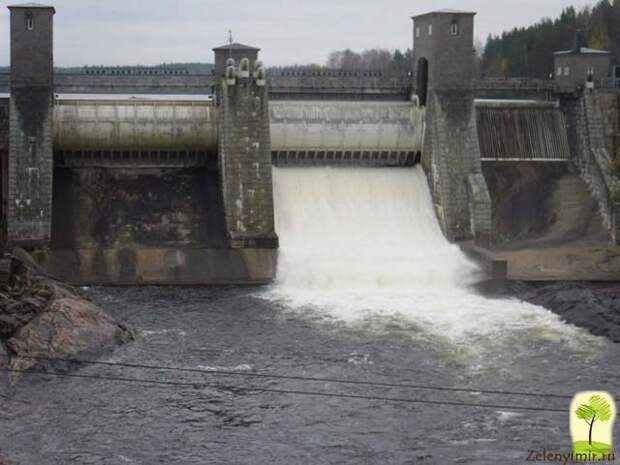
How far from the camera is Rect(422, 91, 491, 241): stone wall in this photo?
44.3m

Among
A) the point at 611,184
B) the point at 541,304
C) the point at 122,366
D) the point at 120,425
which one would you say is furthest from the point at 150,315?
the point at 611,184

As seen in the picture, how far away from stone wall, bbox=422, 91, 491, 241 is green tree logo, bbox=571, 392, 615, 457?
1742 centimetres

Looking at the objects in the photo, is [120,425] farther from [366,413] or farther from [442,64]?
[442,64]

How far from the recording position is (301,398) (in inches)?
1083

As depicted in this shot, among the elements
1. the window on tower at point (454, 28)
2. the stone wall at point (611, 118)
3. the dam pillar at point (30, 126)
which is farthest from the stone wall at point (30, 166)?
the stone wall at point (611, 118)

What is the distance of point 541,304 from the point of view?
124 ft

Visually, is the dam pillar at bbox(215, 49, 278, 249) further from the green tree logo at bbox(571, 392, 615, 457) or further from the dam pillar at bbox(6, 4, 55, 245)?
the green tree logo at bbox(571, 392, 615, 457)

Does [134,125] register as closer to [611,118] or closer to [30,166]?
[30,166]

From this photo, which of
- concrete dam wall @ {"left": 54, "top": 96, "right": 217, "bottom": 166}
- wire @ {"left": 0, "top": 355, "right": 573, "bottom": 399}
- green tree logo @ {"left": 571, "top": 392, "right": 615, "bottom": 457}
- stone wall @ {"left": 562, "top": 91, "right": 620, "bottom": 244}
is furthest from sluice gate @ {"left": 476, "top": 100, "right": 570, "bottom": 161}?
green tree logo @ {"left": 571, "top": 392, "right": 615, "bottom": 457}

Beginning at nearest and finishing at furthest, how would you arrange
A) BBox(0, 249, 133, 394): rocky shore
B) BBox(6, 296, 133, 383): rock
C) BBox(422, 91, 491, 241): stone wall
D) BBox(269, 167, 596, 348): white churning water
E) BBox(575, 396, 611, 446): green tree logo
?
1. BBox(575, 396, 611, 446): green tree logo
2. BBox(0, 249, 133, 394): rocky shore
3. BBox(6, 296, 133, 383): rock
4. BBox(269, 167, 596, 348): white churning water
5. BBox(422, 91, 491, 241): stone wall

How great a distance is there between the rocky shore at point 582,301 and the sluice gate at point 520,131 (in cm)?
973

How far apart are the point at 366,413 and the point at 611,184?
894 inches

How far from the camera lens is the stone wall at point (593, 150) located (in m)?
45.1

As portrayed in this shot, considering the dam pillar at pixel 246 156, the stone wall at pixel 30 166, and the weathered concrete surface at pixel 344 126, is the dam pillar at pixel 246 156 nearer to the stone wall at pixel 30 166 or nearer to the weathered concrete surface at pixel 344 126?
the weathered concrete surface at pixel 344 126
